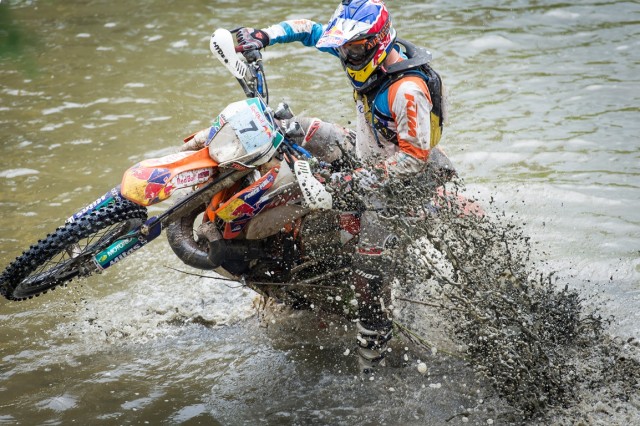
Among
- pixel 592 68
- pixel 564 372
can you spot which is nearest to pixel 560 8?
pixel 592 68

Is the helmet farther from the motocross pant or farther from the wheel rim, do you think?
the wheel rim

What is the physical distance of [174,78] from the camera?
10.7 m

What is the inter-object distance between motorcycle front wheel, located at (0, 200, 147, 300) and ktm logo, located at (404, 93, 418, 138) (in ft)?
5.36

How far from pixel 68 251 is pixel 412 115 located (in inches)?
85.0

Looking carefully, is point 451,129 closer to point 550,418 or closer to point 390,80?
point 390,80

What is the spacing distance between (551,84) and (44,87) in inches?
258

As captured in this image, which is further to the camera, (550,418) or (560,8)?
(560,8)

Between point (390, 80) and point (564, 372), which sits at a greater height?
point (390, 80)

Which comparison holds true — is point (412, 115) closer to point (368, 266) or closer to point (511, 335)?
point (368, 266)

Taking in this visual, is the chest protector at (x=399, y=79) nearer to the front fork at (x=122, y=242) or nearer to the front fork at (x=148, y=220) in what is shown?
the front fork at (x=148, y=220)

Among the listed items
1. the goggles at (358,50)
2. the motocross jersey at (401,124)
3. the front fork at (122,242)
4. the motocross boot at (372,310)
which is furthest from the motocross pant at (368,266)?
the front fork at (122,242)

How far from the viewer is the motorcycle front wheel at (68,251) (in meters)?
4.57

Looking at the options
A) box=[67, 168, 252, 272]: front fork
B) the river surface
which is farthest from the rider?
box=[67, 168, 252, 272]: front fork

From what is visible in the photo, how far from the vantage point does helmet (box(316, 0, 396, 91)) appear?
4691 millimetres
